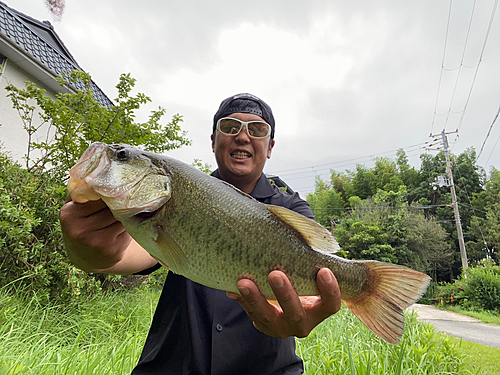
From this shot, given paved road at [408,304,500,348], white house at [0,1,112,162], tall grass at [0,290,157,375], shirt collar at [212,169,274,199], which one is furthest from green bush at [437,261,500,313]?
white house at [0,1,112,162]

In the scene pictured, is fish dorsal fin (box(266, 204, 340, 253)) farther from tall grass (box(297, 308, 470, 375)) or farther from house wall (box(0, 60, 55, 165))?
house wall (box(0, 60, 55, 165))

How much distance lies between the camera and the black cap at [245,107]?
2395 millimetres

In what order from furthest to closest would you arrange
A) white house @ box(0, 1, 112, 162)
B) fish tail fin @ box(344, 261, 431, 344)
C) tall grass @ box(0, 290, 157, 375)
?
1. white house @ box(0, 1, 112, 162)
2. tall grass @ box(0, 290, 157, 375)
3. fish tail fin @ box(344, 261, 431, 344)

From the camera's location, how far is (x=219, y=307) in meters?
1.77

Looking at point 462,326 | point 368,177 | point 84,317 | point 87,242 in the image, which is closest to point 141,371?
point 87,242

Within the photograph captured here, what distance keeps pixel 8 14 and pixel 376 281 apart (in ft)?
33.7

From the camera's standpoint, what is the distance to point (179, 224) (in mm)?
1273

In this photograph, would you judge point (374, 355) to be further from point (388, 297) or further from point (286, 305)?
point (286, 305)

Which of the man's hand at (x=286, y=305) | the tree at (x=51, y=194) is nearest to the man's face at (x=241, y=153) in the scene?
the man's hand at (x=286, y=305)

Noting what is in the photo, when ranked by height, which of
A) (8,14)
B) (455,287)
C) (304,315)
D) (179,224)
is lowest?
(304,315)

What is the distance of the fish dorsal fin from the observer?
1.43 metres

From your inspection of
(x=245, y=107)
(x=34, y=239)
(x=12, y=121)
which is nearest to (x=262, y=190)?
(x=245, y=107)

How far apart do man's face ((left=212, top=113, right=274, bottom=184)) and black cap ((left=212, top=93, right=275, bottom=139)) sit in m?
0.05

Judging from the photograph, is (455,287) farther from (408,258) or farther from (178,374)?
(178,374)
